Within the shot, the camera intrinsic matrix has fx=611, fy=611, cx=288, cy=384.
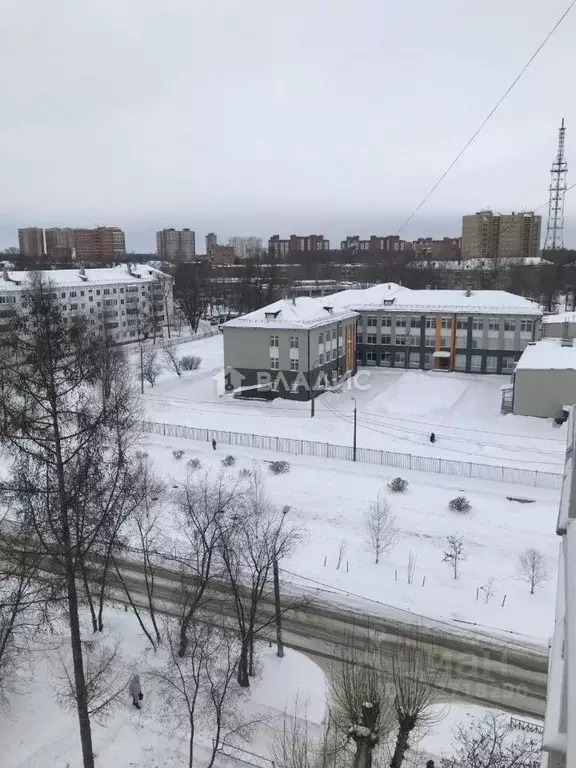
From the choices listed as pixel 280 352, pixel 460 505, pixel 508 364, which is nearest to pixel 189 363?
pixel 280 352

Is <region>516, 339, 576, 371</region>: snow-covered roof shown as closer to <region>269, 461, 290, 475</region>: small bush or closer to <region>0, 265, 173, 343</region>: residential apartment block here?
<region>269, 461, 290, 475</region>: small bush

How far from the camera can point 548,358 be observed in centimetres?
2988

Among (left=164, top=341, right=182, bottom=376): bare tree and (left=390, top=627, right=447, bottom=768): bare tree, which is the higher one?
(left=164, top=341, right=182, bottom=376): bare tree

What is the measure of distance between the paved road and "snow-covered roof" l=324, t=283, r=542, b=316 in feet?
92.5

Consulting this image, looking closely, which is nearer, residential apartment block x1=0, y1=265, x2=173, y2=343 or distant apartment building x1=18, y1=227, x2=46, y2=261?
residential apartment block x1=0, y1=265, x2=173, y2=343

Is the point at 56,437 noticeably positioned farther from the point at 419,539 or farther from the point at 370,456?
the point at 370,456

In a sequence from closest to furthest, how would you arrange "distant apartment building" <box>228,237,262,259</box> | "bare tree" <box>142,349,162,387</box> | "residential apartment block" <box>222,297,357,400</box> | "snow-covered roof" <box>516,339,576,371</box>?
"snow-covered roof" <box>516,339,576,371</box>
"residential apartment block" <box>222,297,357,400</box>
"bare tree" <box>142,349,162,387</box>
"distant apartment building" <box>228,237,262,259</box>

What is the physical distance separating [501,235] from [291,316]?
242 feet

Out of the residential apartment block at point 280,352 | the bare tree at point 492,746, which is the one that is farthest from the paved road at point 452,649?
the residential apartment block at point 280,352

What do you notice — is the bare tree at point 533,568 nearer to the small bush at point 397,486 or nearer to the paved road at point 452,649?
the paved road at point 452,649

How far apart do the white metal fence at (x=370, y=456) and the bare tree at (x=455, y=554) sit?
16.3 feet

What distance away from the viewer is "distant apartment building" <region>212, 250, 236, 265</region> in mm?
123856

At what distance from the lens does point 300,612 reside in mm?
14289

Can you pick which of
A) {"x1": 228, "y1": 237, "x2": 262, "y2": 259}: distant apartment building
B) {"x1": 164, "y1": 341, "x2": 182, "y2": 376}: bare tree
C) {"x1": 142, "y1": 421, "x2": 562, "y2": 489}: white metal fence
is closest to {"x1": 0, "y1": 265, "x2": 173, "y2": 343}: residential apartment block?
{"x1": 164, "y1": 341, "x2": 182, "y2": 376}: bare tree
